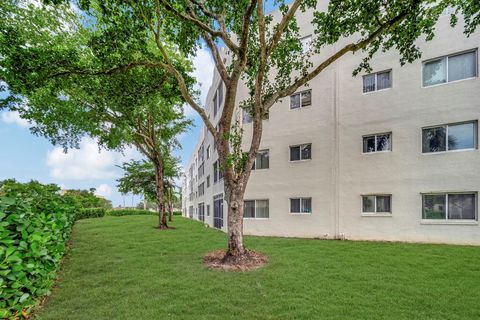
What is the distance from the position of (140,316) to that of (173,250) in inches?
242

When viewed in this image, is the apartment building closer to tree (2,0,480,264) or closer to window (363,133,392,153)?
window (363,133,392,153)

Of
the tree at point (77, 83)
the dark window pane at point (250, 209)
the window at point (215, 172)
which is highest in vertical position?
the tree at point (77, 83)

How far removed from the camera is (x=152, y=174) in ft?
104

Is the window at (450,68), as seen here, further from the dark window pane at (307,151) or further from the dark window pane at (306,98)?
the dark window pane at (307,151)

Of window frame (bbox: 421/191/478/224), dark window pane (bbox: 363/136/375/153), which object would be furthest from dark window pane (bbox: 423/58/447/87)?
window frame (bbox: 421/191/478/224)

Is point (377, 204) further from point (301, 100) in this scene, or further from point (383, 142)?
point (301, 100)

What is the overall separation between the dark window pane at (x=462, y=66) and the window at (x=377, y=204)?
618 centimetres

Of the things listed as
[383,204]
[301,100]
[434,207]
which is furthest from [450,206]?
[301,100]

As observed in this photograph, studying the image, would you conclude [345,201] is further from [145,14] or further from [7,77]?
[7,77]

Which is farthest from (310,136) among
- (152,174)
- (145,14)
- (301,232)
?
(152,174)

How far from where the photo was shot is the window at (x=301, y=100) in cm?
1545

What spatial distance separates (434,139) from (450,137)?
23.0 inches

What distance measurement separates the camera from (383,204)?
43.8 feet

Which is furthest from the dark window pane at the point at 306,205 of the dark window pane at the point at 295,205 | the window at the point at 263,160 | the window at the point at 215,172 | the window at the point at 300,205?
the window at the point at 215,172
